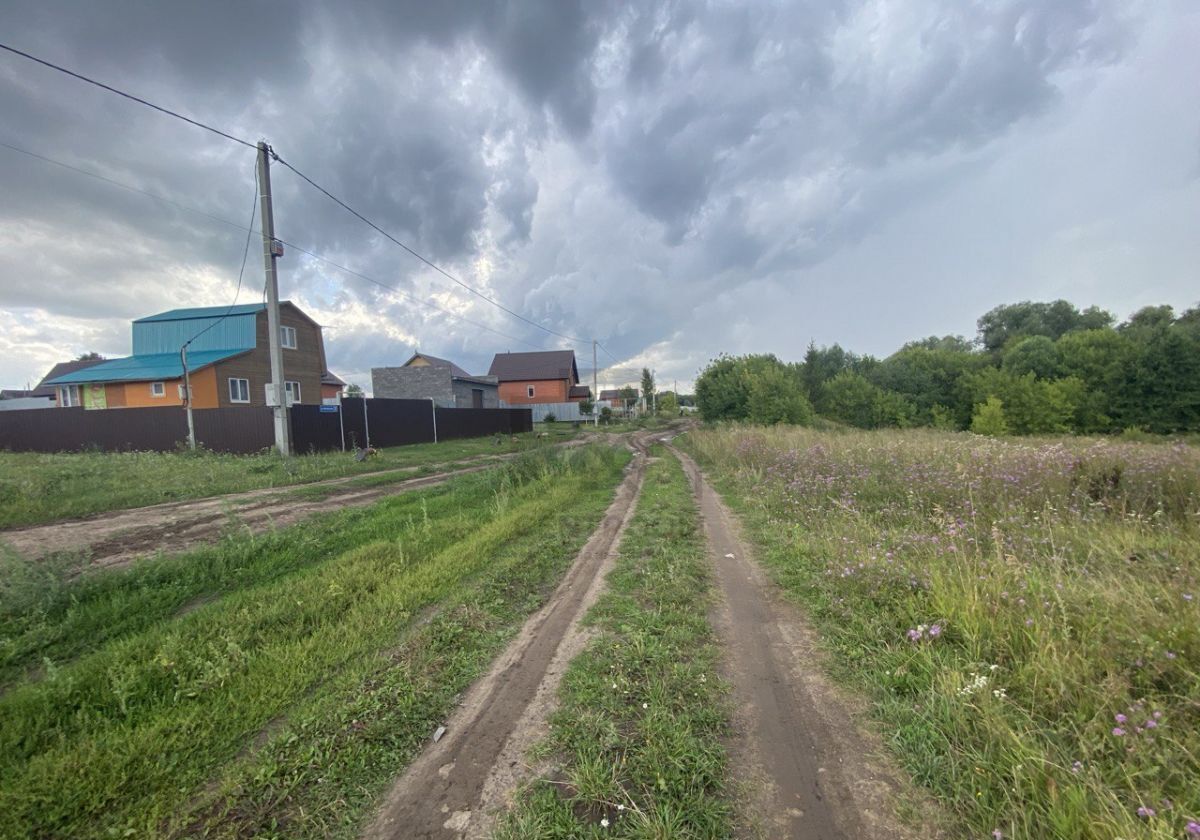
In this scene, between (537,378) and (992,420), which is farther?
(537,378)

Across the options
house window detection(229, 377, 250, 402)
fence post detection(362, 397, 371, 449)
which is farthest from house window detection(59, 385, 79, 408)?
fence post detection(362, 397, 371, 449)

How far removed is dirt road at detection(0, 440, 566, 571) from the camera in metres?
5.95

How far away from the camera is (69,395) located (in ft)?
86.8

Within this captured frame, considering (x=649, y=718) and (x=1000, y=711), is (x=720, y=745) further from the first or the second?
(x=1000, y=711)

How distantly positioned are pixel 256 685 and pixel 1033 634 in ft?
16.5

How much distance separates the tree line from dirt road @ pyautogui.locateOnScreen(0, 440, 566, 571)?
1997 centimetres

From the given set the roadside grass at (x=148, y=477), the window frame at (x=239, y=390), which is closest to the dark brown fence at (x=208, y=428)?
the roadside grass at (x=148, y=477)

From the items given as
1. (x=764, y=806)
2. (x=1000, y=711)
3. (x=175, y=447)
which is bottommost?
(x=764, y=806)

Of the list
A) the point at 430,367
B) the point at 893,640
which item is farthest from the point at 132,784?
the point at 430,367

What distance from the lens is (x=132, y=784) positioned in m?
2.21

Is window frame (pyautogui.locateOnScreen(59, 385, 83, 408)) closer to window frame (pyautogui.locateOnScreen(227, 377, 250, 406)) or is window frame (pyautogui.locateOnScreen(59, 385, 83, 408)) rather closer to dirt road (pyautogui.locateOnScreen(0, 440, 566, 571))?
window frame (pyautogui.locateOnScreen(227, 377, 250, 406))

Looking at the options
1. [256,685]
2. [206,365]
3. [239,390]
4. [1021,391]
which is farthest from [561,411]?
[256,685]

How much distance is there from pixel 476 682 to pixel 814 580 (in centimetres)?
337

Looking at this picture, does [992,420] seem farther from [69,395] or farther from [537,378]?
[69,395]
